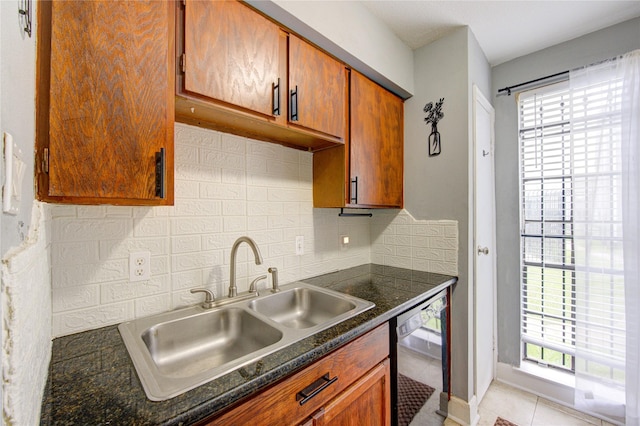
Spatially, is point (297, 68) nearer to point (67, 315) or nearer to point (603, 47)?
point (67, 315)

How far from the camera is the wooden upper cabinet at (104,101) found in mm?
714

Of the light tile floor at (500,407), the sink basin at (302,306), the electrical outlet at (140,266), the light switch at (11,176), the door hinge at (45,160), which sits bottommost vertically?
the light tile floor at (500,407)

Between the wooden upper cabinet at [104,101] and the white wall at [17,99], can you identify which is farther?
the wooden upper cabinet at [104,101]

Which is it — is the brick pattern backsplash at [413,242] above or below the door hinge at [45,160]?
below

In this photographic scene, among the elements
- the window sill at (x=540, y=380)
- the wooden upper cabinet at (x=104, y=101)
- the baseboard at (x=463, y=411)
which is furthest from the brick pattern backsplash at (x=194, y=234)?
the window sill at (x=540, y=380)

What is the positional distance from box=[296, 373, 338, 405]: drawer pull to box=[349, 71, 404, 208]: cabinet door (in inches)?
38.2

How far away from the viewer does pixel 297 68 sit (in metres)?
1.31

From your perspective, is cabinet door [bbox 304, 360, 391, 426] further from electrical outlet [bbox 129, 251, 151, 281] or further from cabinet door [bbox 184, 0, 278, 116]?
cabinet door [bbox 184, 0, 278, 116]

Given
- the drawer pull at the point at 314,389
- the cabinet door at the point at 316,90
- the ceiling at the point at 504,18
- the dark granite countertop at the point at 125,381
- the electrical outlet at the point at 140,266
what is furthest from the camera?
the ceiling at the point at 504,18

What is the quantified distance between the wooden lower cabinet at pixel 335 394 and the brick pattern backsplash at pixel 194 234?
679 millimetres

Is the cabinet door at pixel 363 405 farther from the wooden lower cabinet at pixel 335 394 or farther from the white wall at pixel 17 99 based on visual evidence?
the white wall at pixel 17 99

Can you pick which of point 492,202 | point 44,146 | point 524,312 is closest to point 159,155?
point 44,146

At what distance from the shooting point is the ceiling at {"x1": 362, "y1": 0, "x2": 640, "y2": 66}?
158 cm

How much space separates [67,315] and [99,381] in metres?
0.41
